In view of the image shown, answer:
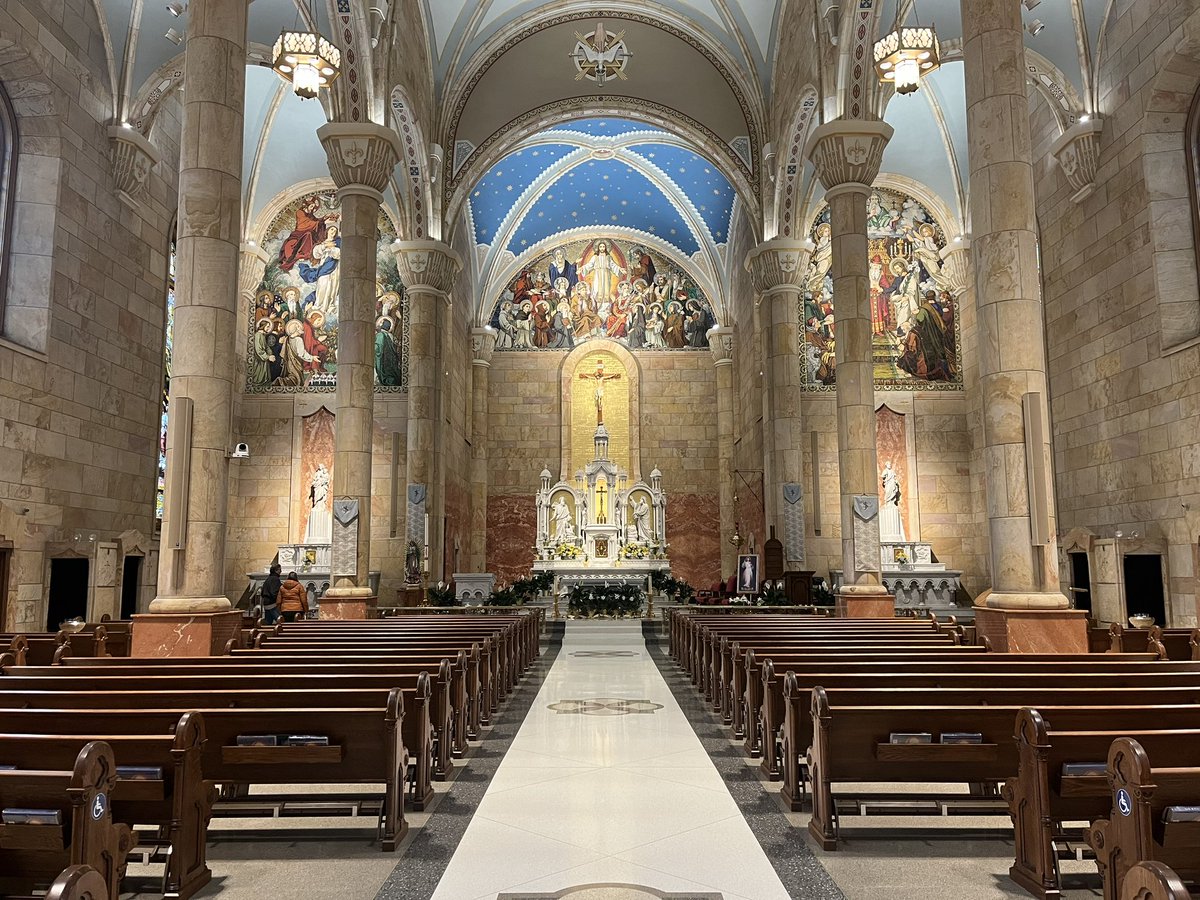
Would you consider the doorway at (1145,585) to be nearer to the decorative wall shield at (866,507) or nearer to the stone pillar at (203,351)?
the decorative wall shield at (866,507)

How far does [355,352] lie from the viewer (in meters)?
15.6

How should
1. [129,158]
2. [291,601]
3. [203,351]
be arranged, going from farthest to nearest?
[129,158] → [291,601] → [203,351]

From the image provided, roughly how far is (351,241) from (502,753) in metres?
11.2

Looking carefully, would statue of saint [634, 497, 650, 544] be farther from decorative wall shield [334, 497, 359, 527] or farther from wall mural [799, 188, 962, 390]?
decorative wall shield [334, 497, 359, 527]

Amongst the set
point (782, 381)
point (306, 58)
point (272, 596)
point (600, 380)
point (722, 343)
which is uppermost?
point (722, 343)

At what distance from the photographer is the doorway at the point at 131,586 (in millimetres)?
16797

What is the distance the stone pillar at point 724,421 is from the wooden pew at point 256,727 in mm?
27120

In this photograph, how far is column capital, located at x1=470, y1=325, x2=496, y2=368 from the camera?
107 ft

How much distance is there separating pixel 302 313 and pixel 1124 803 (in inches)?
1034

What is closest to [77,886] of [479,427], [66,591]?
[66,591]

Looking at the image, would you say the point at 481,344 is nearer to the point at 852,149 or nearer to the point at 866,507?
the point at 852,149

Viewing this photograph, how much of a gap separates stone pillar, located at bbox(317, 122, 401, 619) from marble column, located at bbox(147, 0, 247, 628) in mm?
5952

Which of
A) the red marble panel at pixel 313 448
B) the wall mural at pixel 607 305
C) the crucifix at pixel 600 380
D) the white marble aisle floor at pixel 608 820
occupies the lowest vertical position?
the white marble aisle floor at pixel 608 820

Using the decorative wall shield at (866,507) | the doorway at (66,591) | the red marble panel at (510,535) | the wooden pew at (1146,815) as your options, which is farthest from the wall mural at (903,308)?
the wooden pew at (1146,815)
